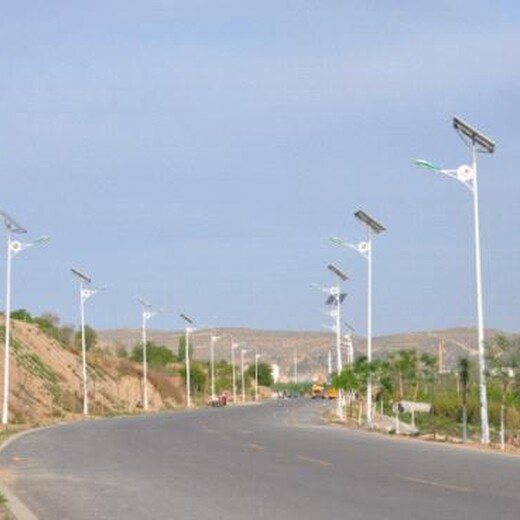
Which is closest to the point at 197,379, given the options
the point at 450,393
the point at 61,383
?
the point at 61,383

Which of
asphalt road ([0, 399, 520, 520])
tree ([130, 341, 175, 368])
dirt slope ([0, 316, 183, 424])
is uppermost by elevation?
tree ([130, 341, 175, 368])

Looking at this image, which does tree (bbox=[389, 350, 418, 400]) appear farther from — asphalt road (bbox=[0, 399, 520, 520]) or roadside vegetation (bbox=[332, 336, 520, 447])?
asphalt road (bbox=[0, 399, 520, 520])

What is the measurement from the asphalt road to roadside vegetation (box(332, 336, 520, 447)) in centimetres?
401

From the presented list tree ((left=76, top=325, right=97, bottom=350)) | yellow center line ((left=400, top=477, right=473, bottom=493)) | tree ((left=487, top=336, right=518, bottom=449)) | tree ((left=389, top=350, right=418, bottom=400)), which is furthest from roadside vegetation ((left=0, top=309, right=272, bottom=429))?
yellow center line ((left=400, top=477, right=473, bottom=493))

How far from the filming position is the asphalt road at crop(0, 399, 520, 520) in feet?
55.8

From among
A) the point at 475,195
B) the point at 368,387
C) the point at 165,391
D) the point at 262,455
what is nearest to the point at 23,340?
the point at 165,391

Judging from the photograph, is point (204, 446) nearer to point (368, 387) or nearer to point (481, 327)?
point (481, 327)

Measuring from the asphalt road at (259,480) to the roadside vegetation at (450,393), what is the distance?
401 cm

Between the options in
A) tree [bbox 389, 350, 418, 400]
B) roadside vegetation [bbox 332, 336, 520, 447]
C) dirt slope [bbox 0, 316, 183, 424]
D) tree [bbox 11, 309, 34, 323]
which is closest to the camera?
roadside vegetation [bbox 332, 336, 520, 447]

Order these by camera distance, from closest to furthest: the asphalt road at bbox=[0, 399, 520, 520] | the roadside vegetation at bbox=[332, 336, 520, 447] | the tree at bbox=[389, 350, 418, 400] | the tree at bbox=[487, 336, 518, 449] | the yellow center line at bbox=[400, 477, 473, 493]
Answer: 1. the asphalt road at bbox=[0, 399, 520, 520]
2. the yellow center line at bbox=[400, 477, 473, 493]
3. the tree at bbox=[487, 336, 518, 449]
4. the roadside vegetation at bbox=[332, 336, 520, 447]
5. the tree at bbox=[389, 350, 418, 400]

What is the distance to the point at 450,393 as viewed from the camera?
276 ft

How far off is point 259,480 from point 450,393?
6322cm

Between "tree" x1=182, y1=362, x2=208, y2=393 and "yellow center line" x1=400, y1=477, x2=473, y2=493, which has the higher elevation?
"tree" x1=182, y1=362, x2=208, y2=393

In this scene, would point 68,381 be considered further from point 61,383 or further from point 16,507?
point 16,507
